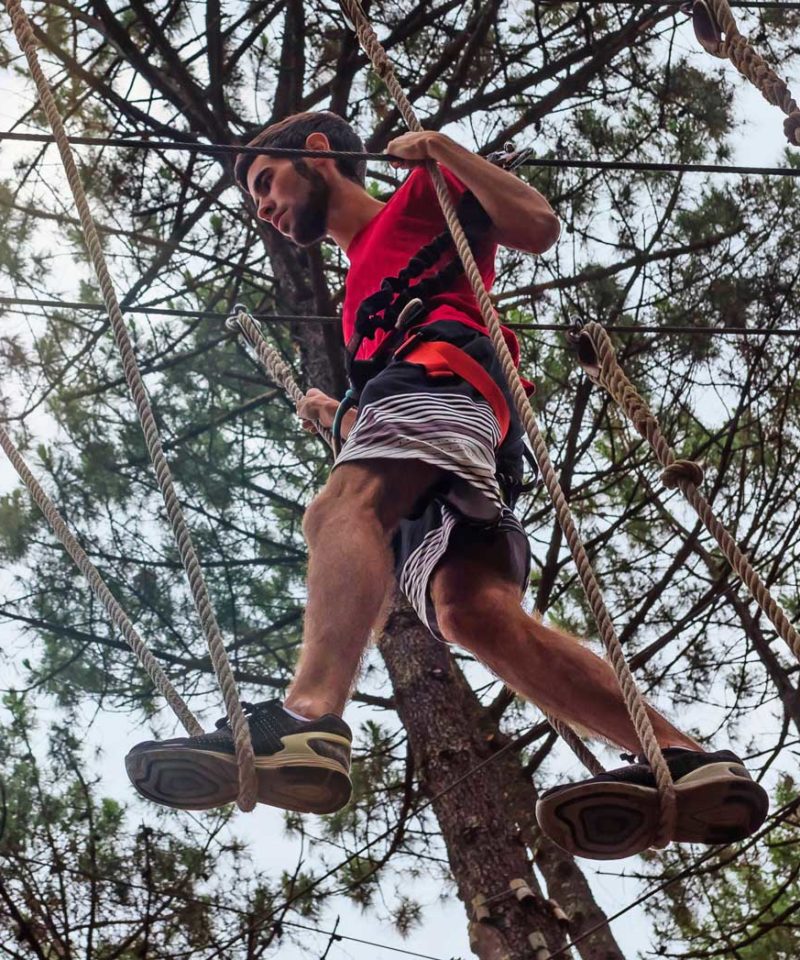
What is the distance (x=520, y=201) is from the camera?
235 centimetres

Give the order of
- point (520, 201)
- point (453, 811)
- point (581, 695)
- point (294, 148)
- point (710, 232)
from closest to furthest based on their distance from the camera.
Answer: point (581, 695), point (520, 201), point (294, 148), point (453, 811), point (710, 232)

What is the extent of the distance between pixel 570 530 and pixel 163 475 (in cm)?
56

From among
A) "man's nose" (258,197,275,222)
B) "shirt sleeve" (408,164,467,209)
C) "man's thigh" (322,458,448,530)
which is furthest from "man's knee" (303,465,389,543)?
"man's nose" (258,197,275,222)

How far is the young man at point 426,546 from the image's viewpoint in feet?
5.84

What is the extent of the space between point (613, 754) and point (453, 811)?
1749 mm

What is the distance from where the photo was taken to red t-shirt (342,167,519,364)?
92.9 inches

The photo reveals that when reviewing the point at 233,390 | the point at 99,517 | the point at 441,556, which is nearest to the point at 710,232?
the point at 233,390

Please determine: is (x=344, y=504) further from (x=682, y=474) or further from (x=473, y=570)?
(x=682, y=474)

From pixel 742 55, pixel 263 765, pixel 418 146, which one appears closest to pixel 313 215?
pixel 418 146

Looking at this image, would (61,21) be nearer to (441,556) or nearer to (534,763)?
(534,763)

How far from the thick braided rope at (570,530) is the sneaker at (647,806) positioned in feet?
0.07

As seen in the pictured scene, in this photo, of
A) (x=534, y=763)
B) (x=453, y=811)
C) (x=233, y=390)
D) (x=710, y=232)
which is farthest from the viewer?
(x=233, y=390)

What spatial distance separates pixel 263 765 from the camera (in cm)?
175

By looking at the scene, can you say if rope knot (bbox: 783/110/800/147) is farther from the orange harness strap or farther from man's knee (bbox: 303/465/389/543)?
man's knee (bbox: 303/465/389/543)
